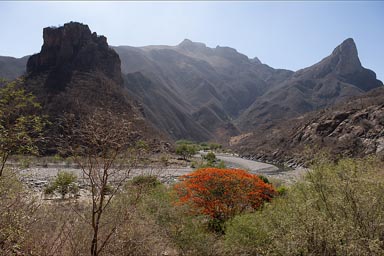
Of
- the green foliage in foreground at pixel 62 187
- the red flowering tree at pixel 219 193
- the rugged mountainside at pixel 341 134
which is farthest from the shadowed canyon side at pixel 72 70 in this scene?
the red flowering tree at pixel 219 193

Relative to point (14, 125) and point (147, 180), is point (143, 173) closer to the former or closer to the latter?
point (147, 180)

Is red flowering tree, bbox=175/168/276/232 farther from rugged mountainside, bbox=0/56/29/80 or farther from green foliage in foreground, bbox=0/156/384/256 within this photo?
rugged mountainside, bbox=0/56/29/80

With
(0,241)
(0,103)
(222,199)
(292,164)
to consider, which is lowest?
(292,164)

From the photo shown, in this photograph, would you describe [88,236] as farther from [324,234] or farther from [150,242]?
[324,234]

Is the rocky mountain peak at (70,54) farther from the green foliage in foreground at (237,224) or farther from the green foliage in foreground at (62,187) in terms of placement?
the green foliage in foreground at (237,224)

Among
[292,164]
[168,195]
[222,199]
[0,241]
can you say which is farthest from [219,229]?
[292,164]

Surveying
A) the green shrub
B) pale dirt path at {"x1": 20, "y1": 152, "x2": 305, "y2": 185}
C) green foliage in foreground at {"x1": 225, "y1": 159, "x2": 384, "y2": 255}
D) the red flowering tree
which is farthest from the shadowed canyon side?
green foliage in foreground at {"x1": 225, "y1": 159, "x2": 384, "y2": 255}
